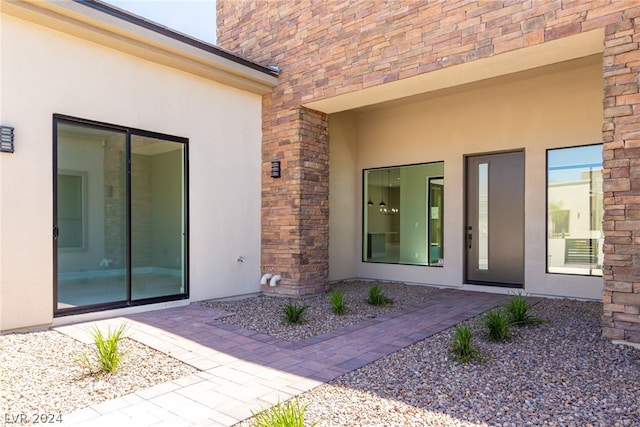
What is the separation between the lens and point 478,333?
15.2 feet

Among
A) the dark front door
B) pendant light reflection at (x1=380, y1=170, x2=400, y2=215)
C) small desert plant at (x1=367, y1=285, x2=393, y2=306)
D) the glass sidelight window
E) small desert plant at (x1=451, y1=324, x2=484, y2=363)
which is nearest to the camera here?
small desert plant at (x1=451, y1=324, x2=484, y2=363)

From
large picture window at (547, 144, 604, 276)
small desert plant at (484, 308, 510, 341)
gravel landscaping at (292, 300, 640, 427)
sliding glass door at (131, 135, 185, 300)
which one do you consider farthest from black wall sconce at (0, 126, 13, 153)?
large picture window at (547, 144, 604, 276)

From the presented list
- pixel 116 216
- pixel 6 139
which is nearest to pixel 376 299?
pixel 116 216

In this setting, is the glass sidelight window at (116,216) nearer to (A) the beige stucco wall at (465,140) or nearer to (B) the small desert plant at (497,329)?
(A) the beige stucco wall at (465,140)

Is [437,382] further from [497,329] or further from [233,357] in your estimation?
[233,357]

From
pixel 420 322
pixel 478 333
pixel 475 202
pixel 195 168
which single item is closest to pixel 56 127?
pixel 195 168

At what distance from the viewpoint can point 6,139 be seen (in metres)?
4.31

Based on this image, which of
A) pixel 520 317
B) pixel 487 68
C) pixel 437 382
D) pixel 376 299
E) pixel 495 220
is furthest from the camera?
pixel 495 220

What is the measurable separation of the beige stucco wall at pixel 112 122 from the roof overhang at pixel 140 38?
0.14 meters

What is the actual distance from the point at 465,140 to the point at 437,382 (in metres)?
5.37

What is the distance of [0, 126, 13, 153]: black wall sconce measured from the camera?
428 cm

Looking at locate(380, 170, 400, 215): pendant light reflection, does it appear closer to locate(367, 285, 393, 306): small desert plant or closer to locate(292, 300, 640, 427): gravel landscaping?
locate(367, 285, 393, 306): small desert plant

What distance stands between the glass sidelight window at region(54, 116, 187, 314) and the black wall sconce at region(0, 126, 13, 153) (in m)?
0.47

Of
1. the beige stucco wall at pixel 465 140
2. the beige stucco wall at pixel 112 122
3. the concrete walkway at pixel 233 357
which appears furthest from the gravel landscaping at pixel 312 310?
the beige stucco wall at pixel 465 140
